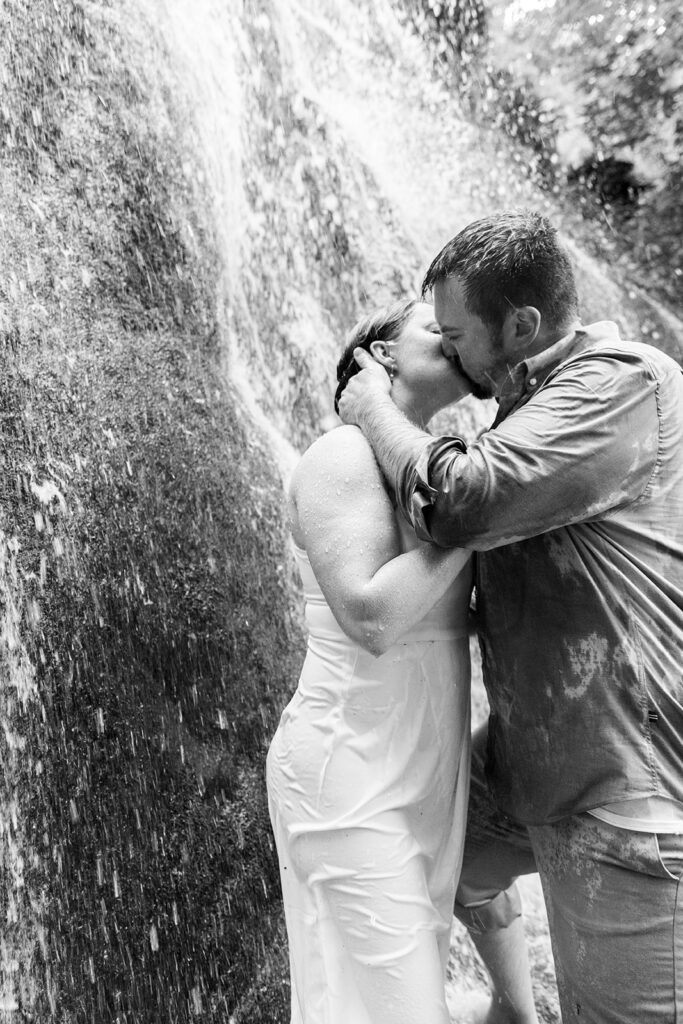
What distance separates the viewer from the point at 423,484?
191cm

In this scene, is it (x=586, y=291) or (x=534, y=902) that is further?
(x=586, y=291)

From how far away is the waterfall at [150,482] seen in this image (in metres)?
3.05

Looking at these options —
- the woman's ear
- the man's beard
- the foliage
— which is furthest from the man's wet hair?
the foliage

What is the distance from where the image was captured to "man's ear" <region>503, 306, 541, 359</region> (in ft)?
7.14

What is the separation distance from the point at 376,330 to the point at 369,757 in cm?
114

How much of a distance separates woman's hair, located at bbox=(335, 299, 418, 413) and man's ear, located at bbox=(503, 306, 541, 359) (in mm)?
350

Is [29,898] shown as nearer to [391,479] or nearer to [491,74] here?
[391,479]

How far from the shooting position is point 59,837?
9.92 feet

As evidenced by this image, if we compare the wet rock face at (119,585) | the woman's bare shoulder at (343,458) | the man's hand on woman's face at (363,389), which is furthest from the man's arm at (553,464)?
the wet rock face at (119,585)

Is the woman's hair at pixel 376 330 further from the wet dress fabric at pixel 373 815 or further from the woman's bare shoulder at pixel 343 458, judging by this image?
the wet dress fabric at pixel 373 815

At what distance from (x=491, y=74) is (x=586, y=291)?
2.01 metres

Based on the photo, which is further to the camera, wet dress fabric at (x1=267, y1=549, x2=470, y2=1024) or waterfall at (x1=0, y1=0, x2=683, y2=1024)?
waterfall at (x1=0, y1=0, x2=683, y2=1024)

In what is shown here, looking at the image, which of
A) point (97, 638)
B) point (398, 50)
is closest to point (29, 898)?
point (97, 638)

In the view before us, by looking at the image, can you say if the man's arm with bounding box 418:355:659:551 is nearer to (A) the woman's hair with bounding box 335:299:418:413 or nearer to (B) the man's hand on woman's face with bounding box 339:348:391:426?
(B) the man's hand on woman's face with bounding box 339:348:391:426
